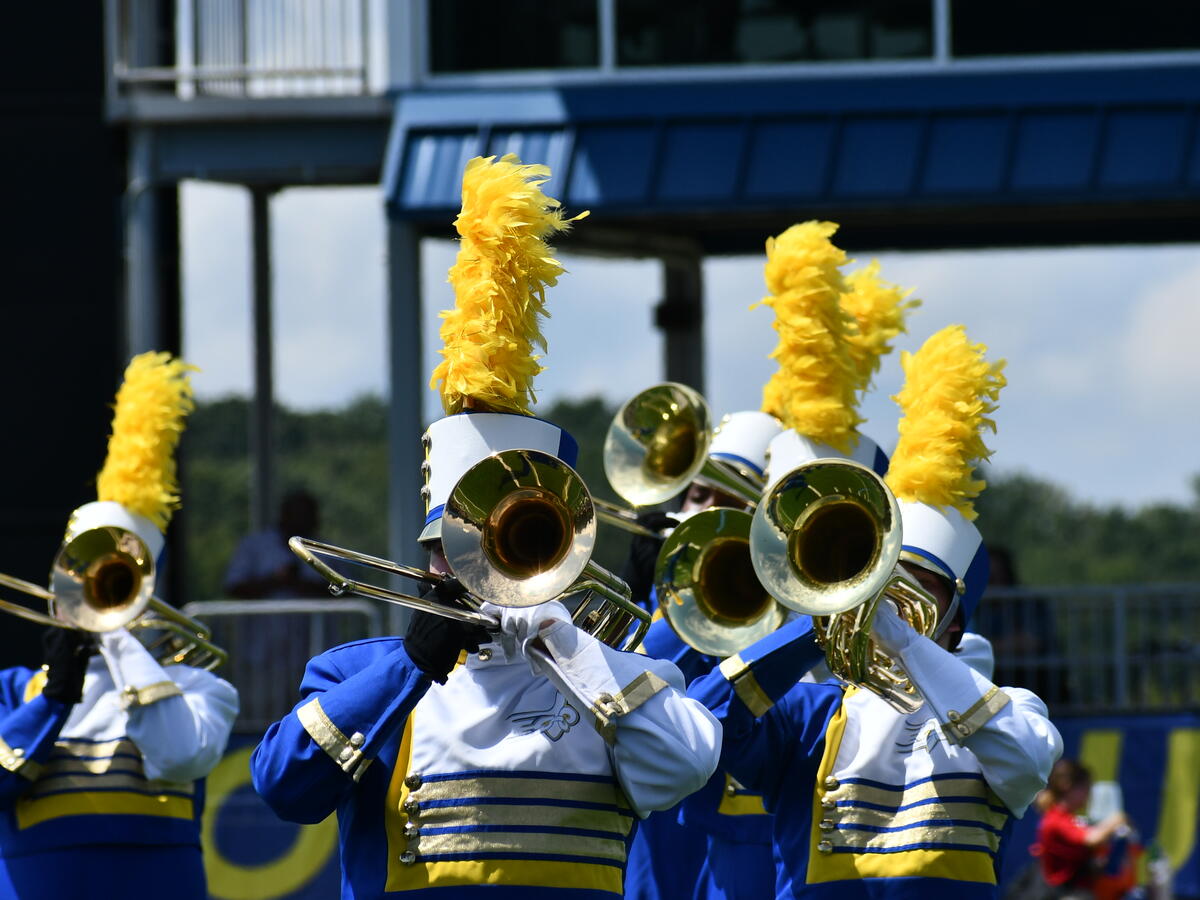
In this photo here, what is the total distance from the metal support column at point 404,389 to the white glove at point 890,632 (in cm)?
571

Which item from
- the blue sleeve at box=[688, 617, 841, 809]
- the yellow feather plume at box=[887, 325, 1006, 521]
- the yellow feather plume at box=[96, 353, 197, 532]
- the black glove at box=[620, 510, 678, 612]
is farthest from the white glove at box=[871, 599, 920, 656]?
the yellow feather plume at box=[96, 353, 197, 532]

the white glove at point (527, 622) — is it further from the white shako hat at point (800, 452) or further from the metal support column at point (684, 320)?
the metal support column at point (684, 320)

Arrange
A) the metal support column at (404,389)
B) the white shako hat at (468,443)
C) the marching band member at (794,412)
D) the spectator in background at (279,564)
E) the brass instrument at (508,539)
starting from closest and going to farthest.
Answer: the brass instrument at (508,539)
the white shako hat at (468,443)
the marching band member at (794,412)
the metal support column at (404,389)
the spectator in background at (279,564)

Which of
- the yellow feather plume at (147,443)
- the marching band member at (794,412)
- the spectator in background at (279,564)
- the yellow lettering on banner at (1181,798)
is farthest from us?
the spectator in background at (279,564)

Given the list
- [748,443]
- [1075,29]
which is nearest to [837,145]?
[1075,29]

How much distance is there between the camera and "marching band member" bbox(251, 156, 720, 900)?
3643 millimetres

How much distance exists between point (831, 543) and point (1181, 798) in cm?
536

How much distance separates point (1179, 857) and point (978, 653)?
14.7 feet

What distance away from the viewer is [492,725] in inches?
147

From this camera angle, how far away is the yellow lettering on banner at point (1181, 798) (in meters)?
8.77

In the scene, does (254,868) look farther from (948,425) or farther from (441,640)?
(441,640)

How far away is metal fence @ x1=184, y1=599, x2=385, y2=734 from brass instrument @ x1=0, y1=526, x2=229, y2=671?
3.05 metres

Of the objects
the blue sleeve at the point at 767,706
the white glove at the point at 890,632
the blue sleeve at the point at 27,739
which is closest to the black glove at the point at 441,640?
the blue sleeve at the point at 767,706

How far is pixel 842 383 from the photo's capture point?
17.2 ft
